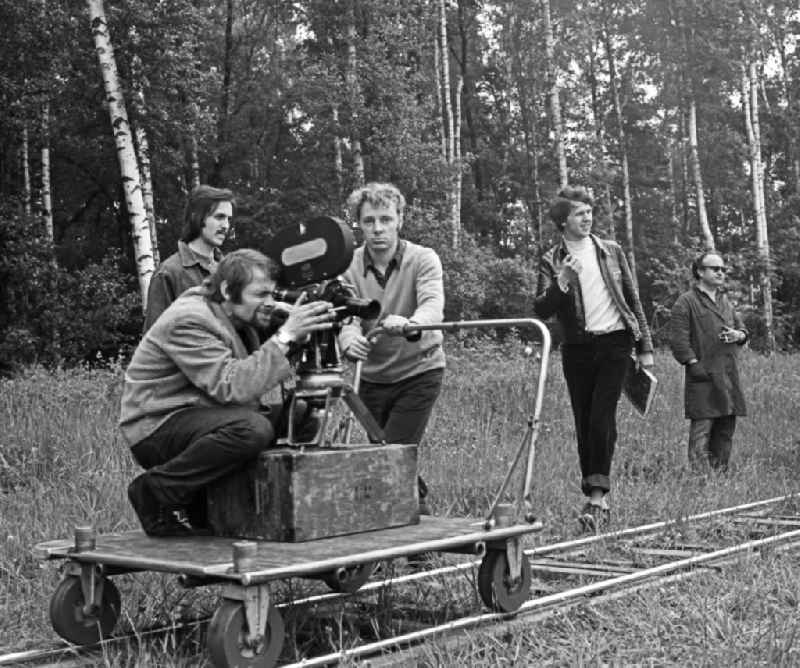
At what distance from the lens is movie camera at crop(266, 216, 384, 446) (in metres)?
4.50

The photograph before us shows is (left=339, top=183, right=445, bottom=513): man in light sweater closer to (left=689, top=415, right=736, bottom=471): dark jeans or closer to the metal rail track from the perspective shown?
the metal rail track

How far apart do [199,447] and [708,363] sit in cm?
669

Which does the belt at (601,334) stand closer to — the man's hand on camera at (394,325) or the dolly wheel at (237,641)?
the man's hand on camera at (394,325)

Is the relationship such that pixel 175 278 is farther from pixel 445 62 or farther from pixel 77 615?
pixel 445 62

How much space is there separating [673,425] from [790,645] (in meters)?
9.10

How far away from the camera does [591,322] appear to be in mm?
7539

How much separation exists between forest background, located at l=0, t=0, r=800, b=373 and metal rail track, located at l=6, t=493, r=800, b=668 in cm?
1226

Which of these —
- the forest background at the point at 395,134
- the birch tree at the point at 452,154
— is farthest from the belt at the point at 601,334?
the birch tree at the point at 452,154

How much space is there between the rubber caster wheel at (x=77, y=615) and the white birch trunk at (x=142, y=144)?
59.9 feet

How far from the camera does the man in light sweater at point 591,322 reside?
7527 millimetres

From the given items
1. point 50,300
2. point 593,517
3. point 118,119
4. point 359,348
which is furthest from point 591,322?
point 50,300

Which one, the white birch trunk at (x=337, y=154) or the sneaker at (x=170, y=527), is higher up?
the white birch trunk at (x=337, y=154)

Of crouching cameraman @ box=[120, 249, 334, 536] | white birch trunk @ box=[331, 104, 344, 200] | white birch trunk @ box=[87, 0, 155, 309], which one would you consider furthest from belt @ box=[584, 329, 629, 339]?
white birch trunk @ box=[331, 104, 344, 200]

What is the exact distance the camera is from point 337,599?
5.13 meters
